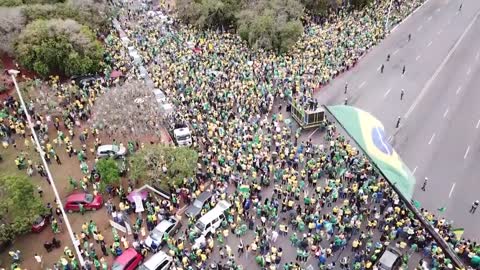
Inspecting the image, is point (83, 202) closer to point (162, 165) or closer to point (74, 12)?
point (162, 165)

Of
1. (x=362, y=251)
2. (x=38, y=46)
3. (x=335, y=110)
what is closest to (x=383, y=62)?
(x=335, y=110)

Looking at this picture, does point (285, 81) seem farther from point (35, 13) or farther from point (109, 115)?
point (35, 13)

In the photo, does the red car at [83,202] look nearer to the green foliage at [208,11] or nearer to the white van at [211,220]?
the white van at [211,220]

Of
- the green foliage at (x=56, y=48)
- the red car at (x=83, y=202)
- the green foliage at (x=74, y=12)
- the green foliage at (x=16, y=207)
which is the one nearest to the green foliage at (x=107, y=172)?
the red car at (x=83, y=202)

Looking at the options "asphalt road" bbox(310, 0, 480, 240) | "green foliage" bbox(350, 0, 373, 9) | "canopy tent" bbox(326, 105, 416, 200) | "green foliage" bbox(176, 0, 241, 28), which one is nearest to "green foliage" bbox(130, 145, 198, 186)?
"canopy tent" bbox(326, 105, 416, 200)

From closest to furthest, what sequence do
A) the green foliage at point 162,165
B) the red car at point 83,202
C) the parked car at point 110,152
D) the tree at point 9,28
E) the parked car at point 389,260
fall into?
1. the parked car at point 389,260
2. the green foliage at point 162,165
3. the red car at point 83,202
4. the parked car at point 110,152
5. the tree at point 9,28

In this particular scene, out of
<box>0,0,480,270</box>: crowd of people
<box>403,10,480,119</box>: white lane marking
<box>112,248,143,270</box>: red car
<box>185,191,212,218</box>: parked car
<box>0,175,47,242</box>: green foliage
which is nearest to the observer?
<box>112,248,143,270</box>: red car

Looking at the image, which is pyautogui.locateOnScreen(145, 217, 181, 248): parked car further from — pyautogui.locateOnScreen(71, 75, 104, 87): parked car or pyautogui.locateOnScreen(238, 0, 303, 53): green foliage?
pyautogui.locateOnScreen(238, 0, 303, 53): green foliage
